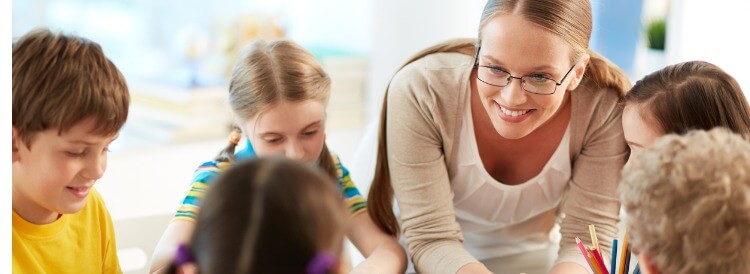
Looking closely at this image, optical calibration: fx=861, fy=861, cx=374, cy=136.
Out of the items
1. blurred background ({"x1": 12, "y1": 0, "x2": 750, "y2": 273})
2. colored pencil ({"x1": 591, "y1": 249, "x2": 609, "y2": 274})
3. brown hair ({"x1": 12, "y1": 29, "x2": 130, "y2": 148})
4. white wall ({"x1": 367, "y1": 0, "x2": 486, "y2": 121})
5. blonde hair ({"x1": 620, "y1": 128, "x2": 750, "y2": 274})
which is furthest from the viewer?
white wall ({"x1": 367, "y1": 0, "x2": 486, "y2": 121})

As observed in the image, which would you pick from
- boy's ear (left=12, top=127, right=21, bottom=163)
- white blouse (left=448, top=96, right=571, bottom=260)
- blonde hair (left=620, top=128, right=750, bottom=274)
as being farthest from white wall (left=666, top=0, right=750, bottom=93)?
boy's ear (left=12, top=127, right=21, bottom=163)

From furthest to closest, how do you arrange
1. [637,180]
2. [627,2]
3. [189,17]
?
[627,2]
[189,17]
[637,180]

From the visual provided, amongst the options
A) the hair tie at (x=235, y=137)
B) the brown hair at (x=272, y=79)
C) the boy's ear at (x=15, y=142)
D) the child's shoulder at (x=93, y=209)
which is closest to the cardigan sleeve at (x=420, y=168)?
the brown hair at (x=272, y=79)

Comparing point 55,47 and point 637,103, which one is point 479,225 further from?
point 55,47

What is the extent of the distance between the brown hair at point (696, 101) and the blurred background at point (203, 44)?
3.75ft

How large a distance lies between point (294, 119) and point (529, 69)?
1.11 ft

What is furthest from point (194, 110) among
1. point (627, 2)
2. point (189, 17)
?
point (627, 2)

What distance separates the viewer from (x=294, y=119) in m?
1.22

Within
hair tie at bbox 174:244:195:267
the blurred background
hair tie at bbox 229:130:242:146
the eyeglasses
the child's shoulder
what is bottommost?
the blurred background

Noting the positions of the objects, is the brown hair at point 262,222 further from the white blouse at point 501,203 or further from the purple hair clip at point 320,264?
the white blouse at point 501,203

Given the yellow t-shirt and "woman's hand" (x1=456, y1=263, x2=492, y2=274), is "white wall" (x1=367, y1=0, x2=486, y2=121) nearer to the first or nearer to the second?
"woman's hand" (x1=456, y1=263, x2=492, y2=274)

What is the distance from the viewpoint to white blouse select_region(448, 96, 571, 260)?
1.31 meters

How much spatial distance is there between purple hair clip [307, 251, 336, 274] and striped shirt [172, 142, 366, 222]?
419mm

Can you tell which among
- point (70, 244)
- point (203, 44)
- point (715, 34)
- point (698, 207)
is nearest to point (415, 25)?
point (203, 44)
